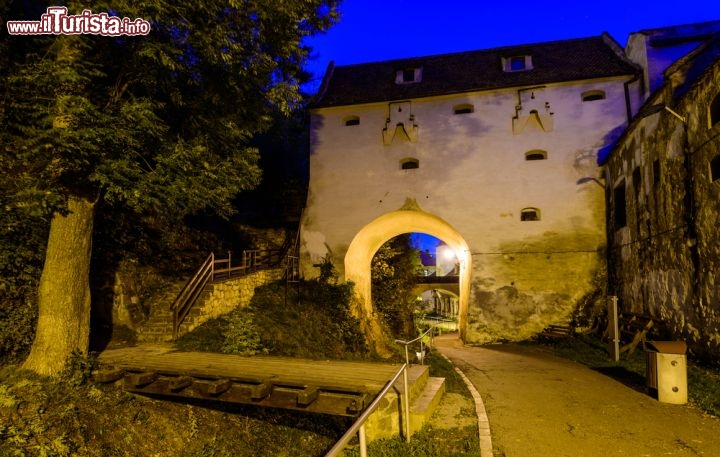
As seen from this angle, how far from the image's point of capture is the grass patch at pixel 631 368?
7.13 meters

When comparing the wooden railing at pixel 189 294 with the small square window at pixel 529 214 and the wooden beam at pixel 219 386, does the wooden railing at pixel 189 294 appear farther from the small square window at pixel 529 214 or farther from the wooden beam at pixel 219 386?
the small square window at pixel 529 214

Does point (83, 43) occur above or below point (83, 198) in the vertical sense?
above

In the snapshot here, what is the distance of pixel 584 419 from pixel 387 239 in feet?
51.9

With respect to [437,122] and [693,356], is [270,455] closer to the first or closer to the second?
[693,356]

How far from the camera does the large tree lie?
6461mm

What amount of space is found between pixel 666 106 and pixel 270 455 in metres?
13.2

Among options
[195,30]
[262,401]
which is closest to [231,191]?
[195,30]

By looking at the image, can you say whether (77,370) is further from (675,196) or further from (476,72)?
(476,72)

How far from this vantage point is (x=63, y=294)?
23.0ft

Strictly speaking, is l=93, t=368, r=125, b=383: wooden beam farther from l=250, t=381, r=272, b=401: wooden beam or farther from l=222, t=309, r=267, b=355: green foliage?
l=222, t=309, r=267, b=355: green foliage

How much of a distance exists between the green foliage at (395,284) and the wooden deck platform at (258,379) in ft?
44.8

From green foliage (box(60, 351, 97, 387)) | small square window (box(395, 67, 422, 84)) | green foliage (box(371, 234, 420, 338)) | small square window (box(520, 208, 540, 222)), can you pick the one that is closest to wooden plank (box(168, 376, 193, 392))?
green foliage (box(60, 351, 97, 387))

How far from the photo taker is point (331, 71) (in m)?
22.6

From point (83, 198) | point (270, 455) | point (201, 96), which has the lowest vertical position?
point (270, 455)
